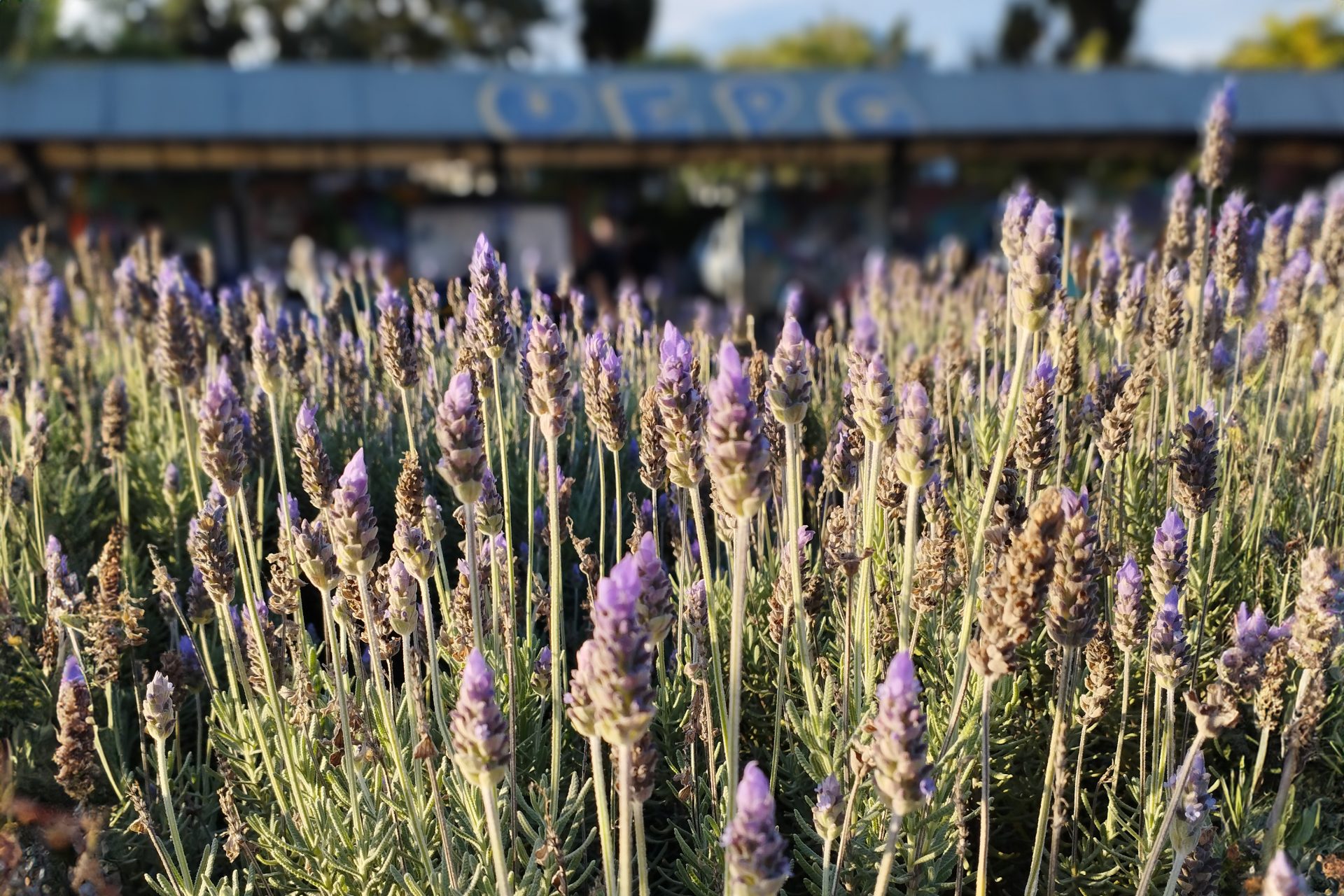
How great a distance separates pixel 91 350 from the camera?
3951mm

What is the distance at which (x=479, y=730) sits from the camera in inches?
50.1

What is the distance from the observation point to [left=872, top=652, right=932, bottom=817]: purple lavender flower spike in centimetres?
125

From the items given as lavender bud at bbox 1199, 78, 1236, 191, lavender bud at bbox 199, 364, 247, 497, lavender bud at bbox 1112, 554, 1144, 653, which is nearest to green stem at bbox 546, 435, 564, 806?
lavender bud at bbox 199, 364, 247, 497

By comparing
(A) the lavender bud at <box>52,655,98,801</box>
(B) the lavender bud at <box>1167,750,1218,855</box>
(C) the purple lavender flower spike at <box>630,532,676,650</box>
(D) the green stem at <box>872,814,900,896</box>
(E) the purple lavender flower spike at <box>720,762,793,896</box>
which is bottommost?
(A) the lavender bud at <box>52,655,98,801</box>

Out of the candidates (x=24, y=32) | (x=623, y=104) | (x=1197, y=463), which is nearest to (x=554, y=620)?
(x=1197, y=463)

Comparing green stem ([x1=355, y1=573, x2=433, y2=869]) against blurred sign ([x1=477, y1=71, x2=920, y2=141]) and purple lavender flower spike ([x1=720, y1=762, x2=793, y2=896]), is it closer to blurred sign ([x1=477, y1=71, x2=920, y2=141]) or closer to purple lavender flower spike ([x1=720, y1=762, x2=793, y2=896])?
purple lavender flower spike ([x1=720, y1=762, x2=793, y2=896])

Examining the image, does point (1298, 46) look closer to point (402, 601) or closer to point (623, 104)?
point (623, 104)

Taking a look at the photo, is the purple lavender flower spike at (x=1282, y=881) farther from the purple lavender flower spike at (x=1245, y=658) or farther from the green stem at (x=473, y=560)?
the green stem at (x=473, y=560)

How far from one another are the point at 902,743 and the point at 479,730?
0.47m

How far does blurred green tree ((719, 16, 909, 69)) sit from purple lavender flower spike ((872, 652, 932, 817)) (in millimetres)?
43378

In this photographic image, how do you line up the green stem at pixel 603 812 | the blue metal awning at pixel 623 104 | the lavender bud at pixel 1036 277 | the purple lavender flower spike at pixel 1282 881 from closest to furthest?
the purple lavender flower spike at pixel 1282 881 → the green stem at pixel 603 812 → the lavender bud at pixel 1036 277 → the blue metal awning at pixel 623 104

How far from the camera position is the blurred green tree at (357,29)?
121ft

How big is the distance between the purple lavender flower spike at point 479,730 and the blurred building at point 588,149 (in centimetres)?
951

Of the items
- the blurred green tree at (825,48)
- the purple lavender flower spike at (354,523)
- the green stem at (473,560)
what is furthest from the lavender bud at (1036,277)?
the blurred green tree at (825,48)
